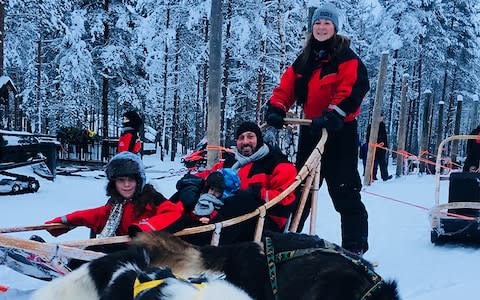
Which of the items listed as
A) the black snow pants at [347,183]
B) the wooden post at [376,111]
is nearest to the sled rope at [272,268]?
the black snow pants at [347,183]

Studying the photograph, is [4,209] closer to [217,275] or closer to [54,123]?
[217,275]

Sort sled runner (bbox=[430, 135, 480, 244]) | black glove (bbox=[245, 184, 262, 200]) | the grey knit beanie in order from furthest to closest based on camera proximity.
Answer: sled runner (bbox=[430, 135, 480, 244]) < the grey knit beanie < black glove (bbox=[245, 184, 262, 200])

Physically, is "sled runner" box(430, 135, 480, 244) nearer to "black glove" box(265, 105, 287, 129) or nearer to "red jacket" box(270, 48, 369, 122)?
"red jacket" box(270, 48, 369, 122)

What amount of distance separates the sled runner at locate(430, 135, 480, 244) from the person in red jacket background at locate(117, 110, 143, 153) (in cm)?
503

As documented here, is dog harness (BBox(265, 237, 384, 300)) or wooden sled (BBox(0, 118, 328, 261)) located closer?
dog harness (BBox(265, 237, 384, 300))

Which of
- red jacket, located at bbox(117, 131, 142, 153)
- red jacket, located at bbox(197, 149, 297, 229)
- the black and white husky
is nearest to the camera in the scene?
the black and white husky

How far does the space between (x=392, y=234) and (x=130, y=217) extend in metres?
3.60

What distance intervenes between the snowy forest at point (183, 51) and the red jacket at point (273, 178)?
9.19 metres

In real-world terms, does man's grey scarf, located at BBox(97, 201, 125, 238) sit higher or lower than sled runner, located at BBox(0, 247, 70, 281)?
higher

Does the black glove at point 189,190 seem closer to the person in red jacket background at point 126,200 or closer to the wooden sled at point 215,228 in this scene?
the person in red jacket background at point 126,200

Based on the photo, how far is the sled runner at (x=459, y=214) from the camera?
4.79 meters

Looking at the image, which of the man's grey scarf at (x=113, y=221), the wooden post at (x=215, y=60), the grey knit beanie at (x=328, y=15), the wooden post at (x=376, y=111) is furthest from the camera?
the wooden post at (x=376, y=111)

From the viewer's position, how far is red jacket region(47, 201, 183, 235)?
270 centimetres

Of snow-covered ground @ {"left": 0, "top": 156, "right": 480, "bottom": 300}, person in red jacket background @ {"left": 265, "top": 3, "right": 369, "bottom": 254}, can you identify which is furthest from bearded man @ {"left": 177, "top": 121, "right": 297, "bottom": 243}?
snow-covered ground @ {"left": 0, "top": 156, "right": 480, "bottom": 300}
